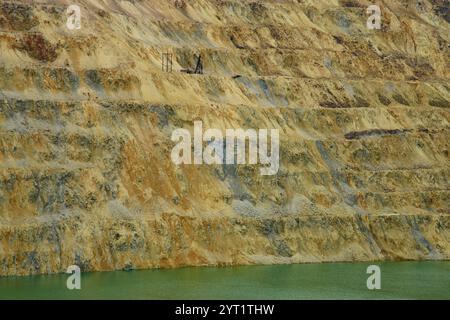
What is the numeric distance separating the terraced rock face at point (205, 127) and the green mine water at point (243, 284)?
10.1 ft

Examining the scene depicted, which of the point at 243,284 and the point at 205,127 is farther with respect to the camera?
the point at 205,127

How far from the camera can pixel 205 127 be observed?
306ft

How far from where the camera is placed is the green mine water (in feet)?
212

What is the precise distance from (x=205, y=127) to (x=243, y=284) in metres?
24.6

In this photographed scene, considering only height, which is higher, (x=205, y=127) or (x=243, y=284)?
(x=205, y=127)

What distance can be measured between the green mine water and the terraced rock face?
10.1ft

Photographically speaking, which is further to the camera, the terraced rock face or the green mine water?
the terraced rock face

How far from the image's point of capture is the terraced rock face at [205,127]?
78.8 meters

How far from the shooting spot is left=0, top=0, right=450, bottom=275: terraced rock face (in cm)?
7875

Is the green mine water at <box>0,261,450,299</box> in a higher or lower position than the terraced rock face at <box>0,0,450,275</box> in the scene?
lower

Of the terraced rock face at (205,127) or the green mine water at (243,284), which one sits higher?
the terraced rock face at (205,127)

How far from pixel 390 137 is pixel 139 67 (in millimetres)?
22781
